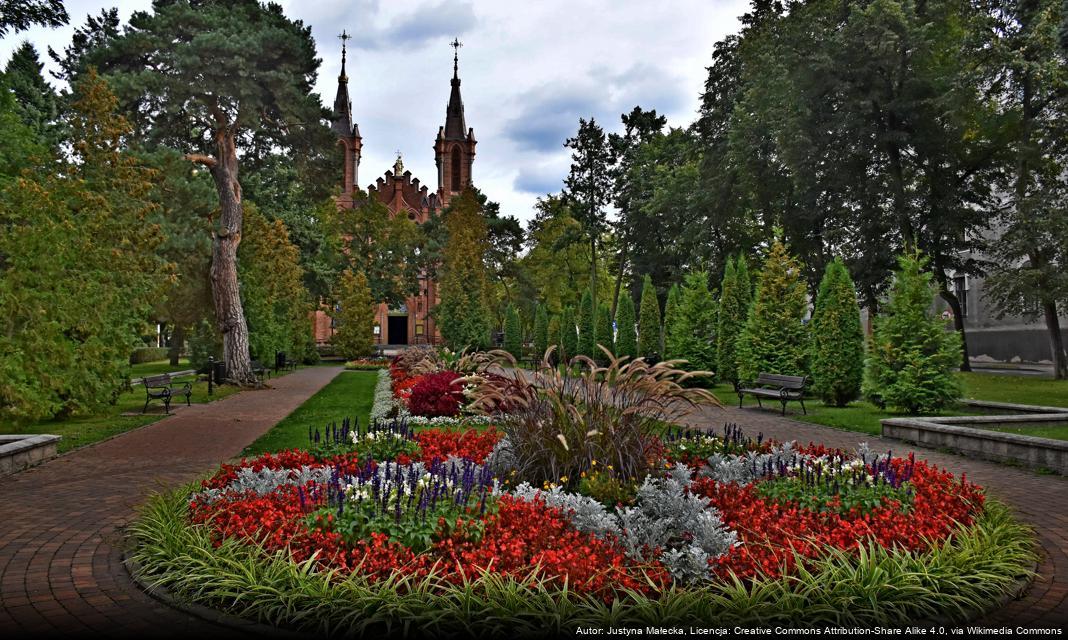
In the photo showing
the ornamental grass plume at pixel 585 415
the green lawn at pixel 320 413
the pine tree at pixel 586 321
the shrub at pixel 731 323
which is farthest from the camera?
the pine tree at pixel 586 321

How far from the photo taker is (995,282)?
22609 millimetres

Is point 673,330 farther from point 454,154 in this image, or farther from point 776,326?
point 454,154

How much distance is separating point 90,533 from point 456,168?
67.0 m

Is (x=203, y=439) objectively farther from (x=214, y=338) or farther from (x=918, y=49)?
(x=918, y=49)

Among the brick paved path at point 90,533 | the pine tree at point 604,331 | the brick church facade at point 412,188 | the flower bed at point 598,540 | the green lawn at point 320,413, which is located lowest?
the green lawn at point 320,413

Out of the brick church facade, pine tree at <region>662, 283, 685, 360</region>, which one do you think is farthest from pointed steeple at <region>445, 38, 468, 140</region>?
pine tree at <region>662, 283, 685, 360</region>

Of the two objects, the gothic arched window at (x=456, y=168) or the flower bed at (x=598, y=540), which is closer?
the flower bed at (x=598, y=540)

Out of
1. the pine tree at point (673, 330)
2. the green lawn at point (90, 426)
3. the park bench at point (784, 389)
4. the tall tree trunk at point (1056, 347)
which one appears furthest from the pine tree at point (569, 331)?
the green lawn at point (90, 426)

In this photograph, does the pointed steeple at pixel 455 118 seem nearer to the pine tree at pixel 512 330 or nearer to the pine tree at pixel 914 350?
the pine tree at pixel 512 330

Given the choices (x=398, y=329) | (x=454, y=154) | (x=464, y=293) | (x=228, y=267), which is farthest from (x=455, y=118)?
(x=228, y=267)

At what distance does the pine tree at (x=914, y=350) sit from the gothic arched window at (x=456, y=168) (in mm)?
59530

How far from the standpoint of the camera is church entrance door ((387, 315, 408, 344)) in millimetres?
64250

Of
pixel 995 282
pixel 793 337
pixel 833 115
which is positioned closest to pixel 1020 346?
pixel 995 282

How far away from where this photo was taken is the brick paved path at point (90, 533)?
3641 millimetres
